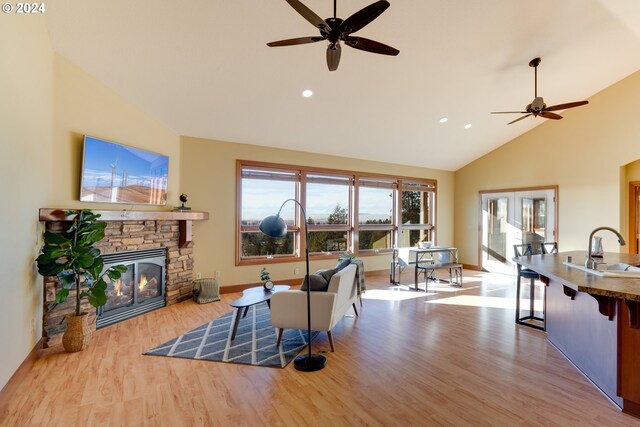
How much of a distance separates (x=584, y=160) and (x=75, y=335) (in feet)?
29.2

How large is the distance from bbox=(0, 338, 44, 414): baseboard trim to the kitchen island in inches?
171

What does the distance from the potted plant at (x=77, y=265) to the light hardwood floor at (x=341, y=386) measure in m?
0.23

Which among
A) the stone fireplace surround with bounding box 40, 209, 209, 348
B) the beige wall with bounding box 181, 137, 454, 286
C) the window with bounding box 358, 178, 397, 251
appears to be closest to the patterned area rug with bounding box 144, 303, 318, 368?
the stone fireplace surround with bounding box 40, 209, 209, 348

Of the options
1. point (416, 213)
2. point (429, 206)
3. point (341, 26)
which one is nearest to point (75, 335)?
point (341, 26)

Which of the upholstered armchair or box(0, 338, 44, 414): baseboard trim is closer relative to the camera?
box(0, 338, 44, 414): baseboard trim

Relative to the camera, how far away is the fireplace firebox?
408cm

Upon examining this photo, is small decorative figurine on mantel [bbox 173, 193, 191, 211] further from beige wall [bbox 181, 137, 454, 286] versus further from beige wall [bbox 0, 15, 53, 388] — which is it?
beige wall [bbox 0, 15, 53, 388]

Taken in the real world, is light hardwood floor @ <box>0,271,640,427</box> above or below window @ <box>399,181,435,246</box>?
below

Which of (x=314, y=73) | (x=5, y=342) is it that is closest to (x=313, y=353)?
(x=5, y=342)

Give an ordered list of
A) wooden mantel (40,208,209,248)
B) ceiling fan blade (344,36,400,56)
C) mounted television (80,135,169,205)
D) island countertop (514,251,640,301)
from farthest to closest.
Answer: mounted television (80,135,169,205), wooden mantel (40,208,209,248), ceiling fan blade (344,36,400,56), island countertop (514,251,640,301)

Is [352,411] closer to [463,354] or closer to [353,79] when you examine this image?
[463,354]

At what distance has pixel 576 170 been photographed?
6.39 metres

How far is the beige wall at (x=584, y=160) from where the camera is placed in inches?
228

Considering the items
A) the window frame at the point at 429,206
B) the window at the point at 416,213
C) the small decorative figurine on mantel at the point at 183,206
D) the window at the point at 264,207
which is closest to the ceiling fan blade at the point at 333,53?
the small decorative figurine on mantel at the point at 183,206
